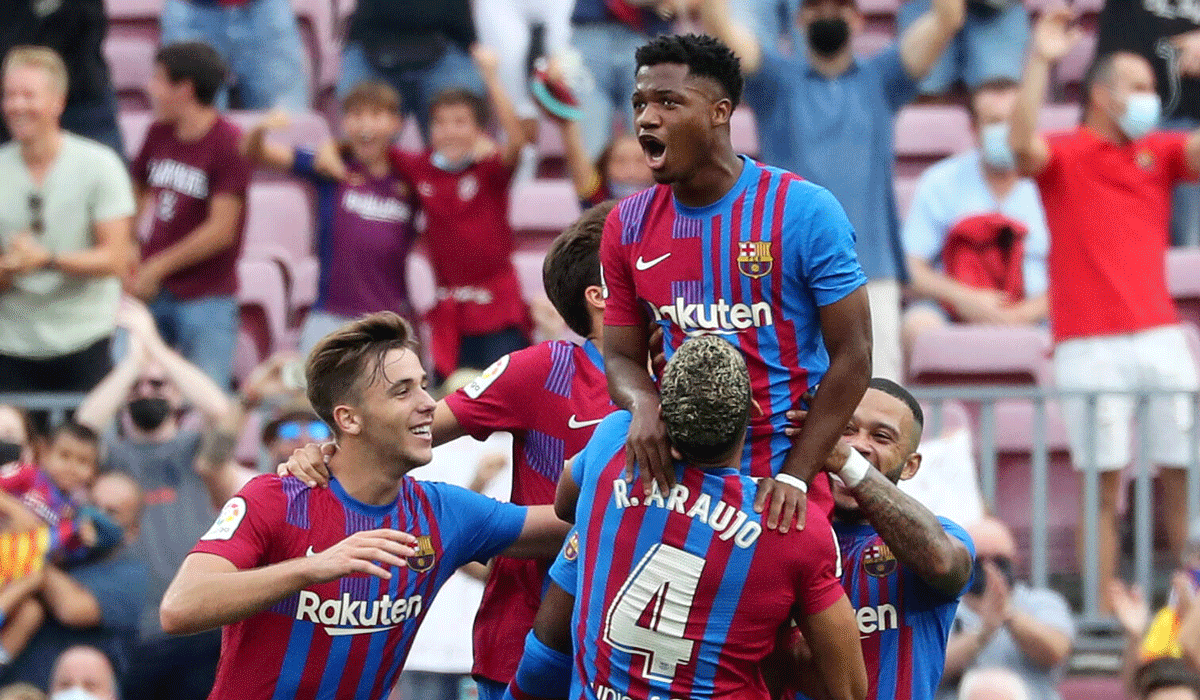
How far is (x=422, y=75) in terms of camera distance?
9.23 meters

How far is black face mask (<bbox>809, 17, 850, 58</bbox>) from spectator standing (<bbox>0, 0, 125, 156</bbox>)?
10.8ft

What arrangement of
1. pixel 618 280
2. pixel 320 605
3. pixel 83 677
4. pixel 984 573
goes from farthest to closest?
1. pixel 83 677
2. pixel 984 573
3. pixel 320 605
4. pixel 618 280

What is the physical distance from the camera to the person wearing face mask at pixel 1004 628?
6762 mm

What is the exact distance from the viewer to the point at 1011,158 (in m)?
8.65

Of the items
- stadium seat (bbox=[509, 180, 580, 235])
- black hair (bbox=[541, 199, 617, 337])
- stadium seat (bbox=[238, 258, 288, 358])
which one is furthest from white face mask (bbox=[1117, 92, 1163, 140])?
stadium seat (bbox=[238, 258, 288, 358])

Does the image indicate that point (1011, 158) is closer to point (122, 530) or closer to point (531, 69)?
point (531, 69)

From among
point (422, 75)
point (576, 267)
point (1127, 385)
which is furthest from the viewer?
point (422, 75)

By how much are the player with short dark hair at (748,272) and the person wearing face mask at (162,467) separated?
11.9 ft

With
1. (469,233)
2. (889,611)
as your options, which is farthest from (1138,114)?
(889,611)

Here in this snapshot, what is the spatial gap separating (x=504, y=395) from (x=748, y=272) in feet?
3.63

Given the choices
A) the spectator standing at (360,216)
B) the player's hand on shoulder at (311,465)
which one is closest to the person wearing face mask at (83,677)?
the spectator standing at (360,216)

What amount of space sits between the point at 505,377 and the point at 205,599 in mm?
1130

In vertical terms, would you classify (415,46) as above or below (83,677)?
above

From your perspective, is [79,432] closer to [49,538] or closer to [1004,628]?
[49,538]
